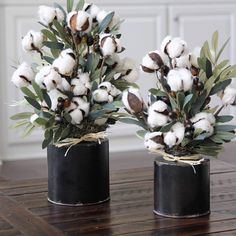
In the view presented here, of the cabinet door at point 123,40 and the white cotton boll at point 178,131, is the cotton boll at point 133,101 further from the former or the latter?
the cabinet door at point 123,40

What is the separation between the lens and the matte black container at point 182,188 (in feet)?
4.32

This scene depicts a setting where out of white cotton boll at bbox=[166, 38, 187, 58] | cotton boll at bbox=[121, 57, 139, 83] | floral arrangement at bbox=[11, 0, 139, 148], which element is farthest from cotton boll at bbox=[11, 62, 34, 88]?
white cotton boll at bbox=[166, 38, 187, 58]

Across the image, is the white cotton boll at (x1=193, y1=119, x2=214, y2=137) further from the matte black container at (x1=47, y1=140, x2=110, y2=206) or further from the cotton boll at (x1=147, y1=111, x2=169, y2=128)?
the matte black container at (x1=47, y1=140, x2=110, y2=206)

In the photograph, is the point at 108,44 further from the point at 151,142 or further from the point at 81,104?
the point at 151,142

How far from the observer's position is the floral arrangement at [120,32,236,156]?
4.20 ft

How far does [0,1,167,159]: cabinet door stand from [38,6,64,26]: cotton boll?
2.59 m

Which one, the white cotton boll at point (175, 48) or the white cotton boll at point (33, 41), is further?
the white cotton boll at point (33, 41)

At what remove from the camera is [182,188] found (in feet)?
4.33

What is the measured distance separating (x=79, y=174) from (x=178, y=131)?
0.92ft

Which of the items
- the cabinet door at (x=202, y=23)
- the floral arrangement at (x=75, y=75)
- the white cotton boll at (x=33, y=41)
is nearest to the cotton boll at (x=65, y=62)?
the floral arrangement at (x=75, y=75)

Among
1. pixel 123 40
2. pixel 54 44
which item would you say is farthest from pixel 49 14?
pixel 123 40

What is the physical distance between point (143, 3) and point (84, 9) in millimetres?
2954

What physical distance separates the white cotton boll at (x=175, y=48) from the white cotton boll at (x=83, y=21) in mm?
193

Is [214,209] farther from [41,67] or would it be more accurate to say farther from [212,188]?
[41,67]
